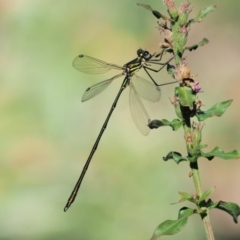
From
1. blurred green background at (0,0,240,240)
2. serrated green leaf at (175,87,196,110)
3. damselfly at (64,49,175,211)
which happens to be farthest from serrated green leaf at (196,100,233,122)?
blurred green background at (0,0,240,240)

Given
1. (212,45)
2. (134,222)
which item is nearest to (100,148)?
(134,222)

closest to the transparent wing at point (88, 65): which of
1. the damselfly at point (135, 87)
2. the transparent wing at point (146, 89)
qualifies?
the damselfly at point (135, 87)

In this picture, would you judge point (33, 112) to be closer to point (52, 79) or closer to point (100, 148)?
point (52, 79)

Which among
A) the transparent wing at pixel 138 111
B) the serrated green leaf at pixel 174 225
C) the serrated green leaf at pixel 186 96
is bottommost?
the serrated green leaf at pixel 174 225

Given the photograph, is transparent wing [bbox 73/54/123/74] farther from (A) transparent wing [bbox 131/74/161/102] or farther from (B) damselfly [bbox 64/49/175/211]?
(A) transparent wing [bbox 131/74/161/102]

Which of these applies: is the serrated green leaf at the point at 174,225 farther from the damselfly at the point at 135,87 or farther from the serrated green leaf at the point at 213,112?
the damselfly at the point at 135,87

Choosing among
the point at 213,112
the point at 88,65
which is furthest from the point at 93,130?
the point at 213,112
